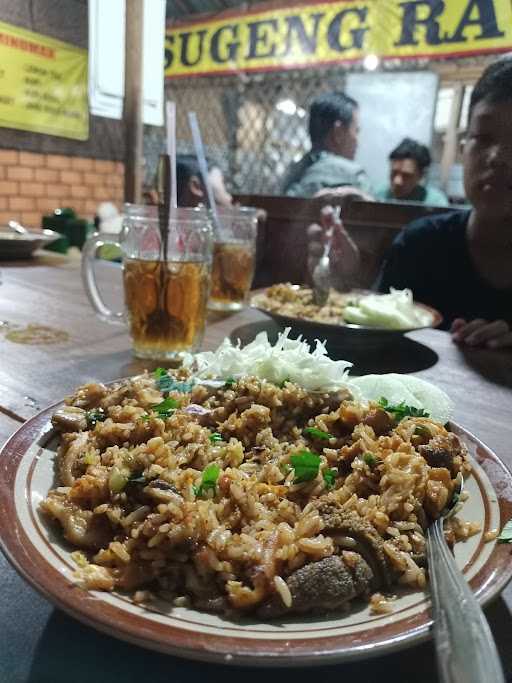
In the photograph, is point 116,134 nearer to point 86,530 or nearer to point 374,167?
point 374,167

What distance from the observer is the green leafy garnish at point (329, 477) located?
0.75 metres

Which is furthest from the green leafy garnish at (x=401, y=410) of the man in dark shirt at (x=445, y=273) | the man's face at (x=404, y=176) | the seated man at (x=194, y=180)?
the man's face at (x=404, y=176)

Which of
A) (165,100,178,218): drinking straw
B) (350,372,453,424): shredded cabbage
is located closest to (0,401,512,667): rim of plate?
(350,372,453,424): shredded cabbage

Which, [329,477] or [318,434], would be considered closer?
[329,477]

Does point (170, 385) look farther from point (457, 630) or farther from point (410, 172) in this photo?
point (410, 172)

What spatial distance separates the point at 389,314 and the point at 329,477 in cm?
100

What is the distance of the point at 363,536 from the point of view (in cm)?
63

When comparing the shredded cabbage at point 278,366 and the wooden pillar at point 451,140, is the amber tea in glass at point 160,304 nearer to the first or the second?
the shredded cabbage at point 278,366

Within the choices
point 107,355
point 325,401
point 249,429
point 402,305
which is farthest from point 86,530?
point 402,305

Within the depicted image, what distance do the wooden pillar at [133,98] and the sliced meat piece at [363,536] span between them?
3.87 metres

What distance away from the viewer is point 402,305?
1.79 meters

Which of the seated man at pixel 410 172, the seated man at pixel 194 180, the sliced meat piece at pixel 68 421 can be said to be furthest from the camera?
the seated man at pixel 410 172

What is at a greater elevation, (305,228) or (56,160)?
(56,160)

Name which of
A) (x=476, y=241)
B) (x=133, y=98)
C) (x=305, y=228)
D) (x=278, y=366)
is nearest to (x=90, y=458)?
(x=278, y=366)
